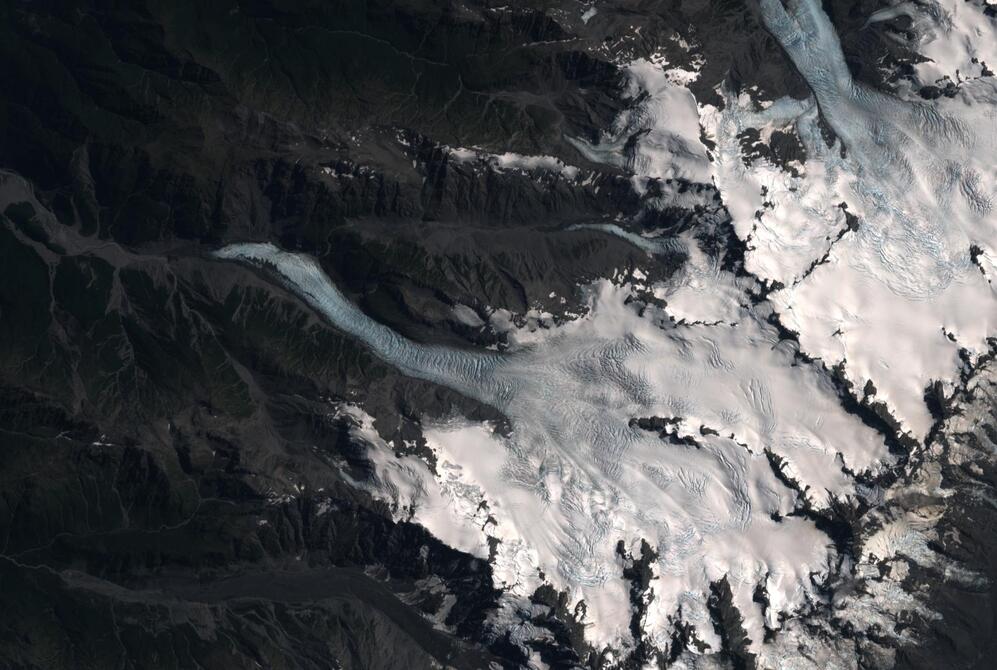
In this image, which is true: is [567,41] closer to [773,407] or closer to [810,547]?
[773,407]

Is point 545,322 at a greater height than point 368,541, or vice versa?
point 545,322

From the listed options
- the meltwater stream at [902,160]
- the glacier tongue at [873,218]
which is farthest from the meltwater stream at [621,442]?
the meltwater stream at [902,160]

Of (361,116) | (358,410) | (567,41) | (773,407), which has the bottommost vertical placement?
(358,410)

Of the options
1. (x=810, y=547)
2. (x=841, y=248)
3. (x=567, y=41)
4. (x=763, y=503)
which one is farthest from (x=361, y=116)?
(x=810, y=547)

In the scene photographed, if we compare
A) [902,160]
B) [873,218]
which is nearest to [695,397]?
[873,218]
